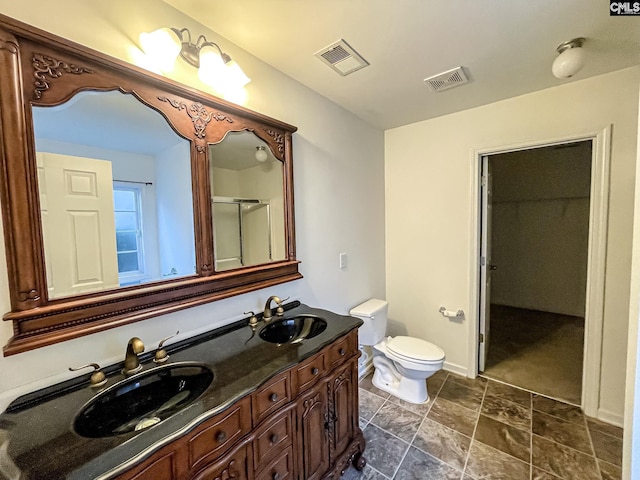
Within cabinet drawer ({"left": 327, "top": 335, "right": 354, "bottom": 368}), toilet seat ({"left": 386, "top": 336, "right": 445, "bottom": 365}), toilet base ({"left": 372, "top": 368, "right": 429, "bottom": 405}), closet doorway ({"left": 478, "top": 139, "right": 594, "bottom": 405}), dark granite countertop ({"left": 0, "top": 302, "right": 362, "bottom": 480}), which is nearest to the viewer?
dark granite countertop ({"left": 0, "top": 302, "right": 362, "bottom": 480})

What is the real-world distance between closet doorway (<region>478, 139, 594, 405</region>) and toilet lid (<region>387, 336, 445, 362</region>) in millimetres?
1032

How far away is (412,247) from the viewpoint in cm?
274

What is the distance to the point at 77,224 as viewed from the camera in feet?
3.26

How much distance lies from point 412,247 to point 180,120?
2.29 meters

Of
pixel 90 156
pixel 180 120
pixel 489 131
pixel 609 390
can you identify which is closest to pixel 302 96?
pixel 180 120

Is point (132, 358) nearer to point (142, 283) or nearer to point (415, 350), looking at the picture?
point (142, 283)

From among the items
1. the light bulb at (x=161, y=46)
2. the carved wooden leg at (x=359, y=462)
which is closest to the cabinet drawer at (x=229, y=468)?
the carved wooden leg at (x=359, y=462)

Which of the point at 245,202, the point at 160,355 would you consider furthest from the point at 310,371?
the point at 245,202

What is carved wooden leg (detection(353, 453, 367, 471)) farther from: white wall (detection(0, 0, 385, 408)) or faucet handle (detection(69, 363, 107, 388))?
faucet handle (detection(69, 363, 107, 388))

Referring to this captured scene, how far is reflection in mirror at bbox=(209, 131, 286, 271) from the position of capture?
1426mm

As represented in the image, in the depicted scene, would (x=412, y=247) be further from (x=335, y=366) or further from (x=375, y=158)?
(x=335, y=366)

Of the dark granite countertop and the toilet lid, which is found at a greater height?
the dark granite countertop

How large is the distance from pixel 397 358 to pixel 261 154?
6.03 feet

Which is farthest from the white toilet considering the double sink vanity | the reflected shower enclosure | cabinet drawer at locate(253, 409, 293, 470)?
cabinet drawer at locate(253, 409, 293, 470)
